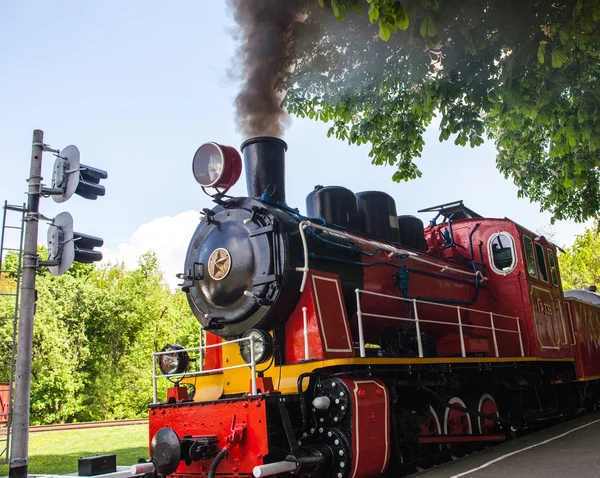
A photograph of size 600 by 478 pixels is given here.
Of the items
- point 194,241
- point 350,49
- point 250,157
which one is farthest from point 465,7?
point 194,241

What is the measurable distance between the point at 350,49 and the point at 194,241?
4.19 meters

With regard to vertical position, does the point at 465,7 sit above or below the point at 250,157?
above

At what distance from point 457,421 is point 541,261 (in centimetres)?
428

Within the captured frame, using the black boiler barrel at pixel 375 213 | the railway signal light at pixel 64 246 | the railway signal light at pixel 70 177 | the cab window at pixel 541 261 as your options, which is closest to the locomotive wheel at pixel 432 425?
the black boiler barrel at pixel 375 213

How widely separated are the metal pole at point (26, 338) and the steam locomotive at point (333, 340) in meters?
1.25

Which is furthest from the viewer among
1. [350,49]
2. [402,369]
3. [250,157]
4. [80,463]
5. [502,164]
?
[502,164]

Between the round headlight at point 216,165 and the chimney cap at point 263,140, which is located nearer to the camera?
the round headlight at point 216,165

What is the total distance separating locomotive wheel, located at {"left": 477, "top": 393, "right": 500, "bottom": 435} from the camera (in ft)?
26.0

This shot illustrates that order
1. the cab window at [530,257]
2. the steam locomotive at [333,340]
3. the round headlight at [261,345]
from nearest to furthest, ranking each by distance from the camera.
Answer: the steam locomotive at [333,340], the round headlight at [261,345], the cab window at [530,257]

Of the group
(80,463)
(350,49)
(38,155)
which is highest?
(350,49)

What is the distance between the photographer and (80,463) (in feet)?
24.4

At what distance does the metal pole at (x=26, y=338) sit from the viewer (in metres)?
5.42

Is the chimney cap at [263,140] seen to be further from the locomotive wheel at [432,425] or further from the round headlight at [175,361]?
the locomotive wheel at [432,425]

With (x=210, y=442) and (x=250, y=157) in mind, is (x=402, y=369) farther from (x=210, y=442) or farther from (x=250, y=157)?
(x=250, y=157)
